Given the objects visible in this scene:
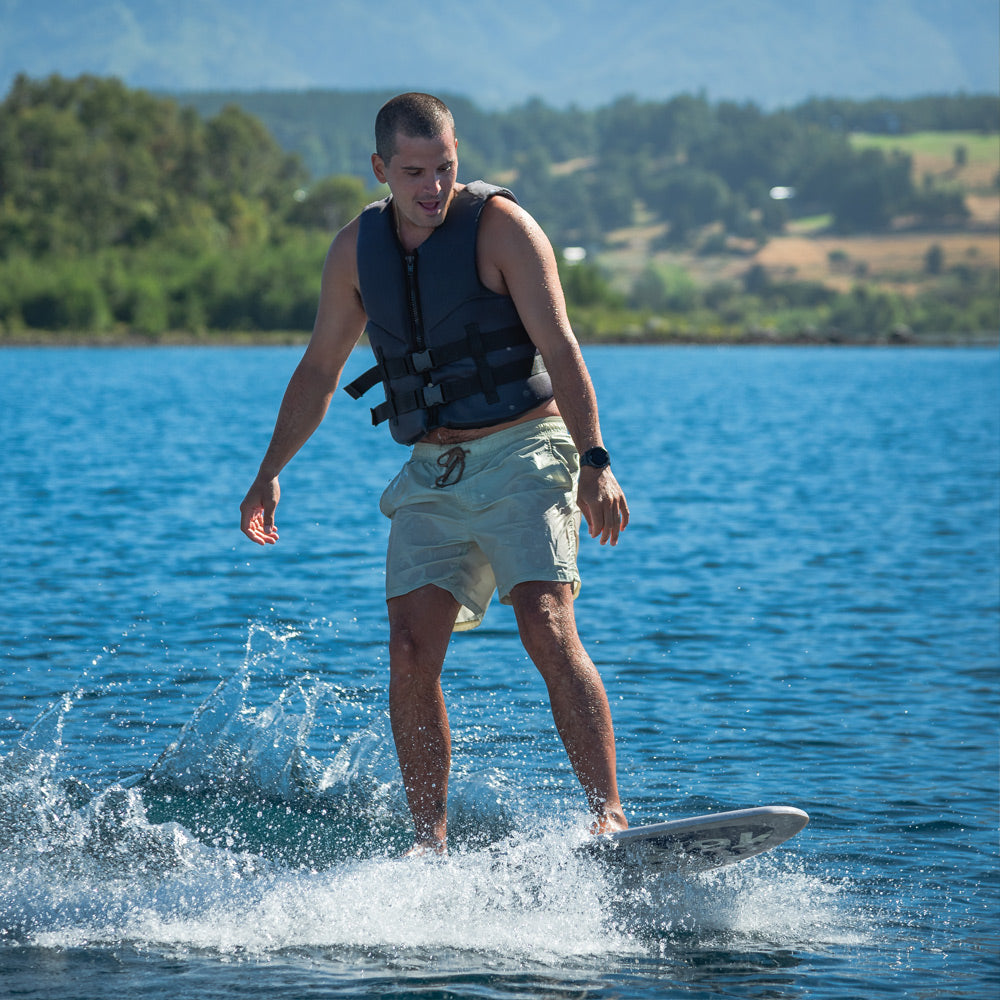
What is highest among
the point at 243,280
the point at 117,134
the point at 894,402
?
the point at 117,134

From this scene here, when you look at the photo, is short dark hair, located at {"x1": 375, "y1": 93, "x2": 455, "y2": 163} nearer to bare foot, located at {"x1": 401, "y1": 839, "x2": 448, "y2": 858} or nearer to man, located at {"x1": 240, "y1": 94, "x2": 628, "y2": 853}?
man, located at {"x1": 240, "y1": 94, "x2": 628, "y2": 853}

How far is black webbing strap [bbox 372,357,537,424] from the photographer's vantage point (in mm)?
5043

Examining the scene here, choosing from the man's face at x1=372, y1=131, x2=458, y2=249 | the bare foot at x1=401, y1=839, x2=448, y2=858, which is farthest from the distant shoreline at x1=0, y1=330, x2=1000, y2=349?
the bare foot at x1=401, y1=839, x2=448, y2=858

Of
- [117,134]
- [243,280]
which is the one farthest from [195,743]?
[117,134]

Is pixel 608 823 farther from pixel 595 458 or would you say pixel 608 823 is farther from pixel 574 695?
pixel 595 458

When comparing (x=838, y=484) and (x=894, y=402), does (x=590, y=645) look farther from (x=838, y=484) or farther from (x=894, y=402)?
(x=894, y=402)

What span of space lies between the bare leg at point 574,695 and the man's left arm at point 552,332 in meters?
0.30

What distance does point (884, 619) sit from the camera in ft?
38.5

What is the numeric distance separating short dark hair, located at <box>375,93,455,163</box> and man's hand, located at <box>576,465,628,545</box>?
1181 mm

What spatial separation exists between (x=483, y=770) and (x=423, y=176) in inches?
115

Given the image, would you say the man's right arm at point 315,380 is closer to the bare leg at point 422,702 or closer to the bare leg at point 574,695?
the bare leg at point 422,702

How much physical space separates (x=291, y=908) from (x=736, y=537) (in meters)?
12.9

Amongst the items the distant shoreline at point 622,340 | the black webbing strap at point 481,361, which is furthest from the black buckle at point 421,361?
the distant shoreline at point 622,340

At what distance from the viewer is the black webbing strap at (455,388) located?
16.5ft
